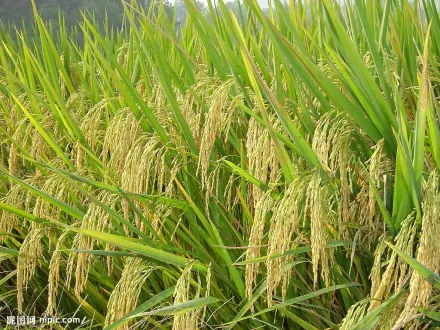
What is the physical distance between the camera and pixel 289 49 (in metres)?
1.65

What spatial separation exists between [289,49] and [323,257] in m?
0.52

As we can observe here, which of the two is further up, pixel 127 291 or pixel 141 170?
pixel 141 170

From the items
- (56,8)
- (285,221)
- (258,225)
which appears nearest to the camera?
(285,221)

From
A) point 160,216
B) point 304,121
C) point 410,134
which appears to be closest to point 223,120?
point 304,121

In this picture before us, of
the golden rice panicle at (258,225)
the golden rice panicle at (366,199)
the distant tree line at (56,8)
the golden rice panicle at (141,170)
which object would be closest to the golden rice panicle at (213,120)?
the golden rice panicle at (141,170)

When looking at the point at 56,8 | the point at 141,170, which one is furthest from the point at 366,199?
the point at 56,8

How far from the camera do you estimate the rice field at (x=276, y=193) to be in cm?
150

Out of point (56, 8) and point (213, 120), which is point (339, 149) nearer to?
point (213, 120)

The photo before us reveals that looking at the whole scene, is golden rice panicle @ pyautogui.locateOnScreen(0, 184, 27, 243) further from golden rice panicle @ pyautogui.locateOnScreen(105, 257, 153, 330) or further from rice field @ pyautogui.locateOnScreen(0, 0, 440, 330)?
golden rice panicle @ pyautogui.locateOnScreen(105, 257, 153, 330)

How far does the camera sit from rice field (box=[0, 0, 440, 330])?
1496 mm

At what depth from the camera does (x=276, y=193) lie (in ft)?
5.79

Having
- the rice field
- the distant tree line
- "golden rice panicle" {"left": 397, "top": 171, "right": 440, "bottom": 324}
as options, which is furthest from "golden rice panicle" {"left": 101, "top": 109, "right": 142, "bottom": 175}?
the distant tree line

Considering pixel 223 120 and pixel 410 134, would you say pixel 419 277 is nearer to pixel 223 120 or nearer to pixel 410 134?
pixel 410 134

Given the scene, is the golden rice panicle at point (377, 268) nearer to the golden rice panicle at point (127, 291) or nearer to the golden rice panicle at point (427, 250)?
the golden rice panicle at point (427, 250)
